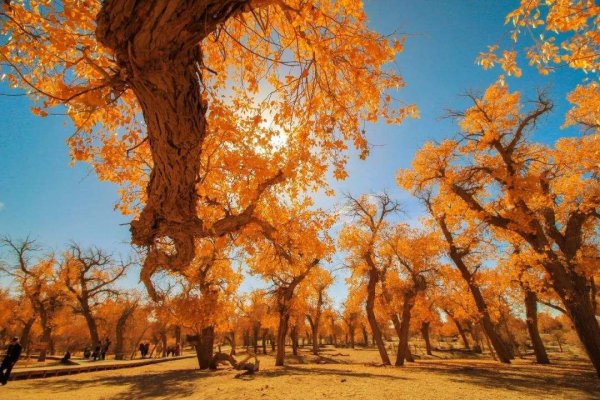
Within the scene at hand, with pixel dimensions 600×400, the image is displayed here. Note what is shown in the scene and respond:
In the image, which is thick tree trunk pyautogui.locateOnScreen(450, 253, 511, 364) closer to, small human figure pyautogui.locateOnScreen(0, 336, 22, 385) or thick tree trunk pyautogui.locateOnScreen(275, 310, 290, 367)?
thick tree trunk pyautogui.locateOnScreen(275, 310, 290, 367)

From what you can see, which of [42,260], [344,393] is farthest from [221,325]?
[42,260]

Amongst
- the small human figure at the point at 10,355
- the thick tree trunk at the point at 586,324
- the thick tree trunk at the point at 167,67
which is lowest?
the small human figure at the point at 10,355

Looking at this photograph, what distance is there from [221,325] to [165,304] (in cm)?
328

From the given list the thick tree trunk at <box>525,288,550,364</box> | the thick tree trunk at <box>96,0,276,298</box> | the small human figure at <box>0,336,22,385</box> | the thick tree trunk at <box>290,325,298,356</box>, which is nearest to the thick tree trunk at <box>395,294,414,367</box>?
the thick tree trunk at <box>525,288,550,364</box>

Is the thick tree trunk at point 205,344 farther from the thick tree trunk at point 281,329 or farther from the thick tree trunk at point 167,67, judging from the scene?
the thick tree trunk at point 167,67

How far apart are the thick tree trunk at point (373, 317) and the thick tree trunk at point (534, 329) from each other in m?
9.55

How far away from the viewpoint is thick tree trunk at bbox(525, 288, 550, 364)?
19.1 m

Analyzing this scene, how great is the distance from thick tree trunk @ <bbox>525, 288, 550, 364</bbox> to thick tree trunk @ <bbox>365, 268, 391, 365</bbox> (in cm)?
955

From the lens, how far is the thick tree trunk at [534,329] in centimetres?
1909

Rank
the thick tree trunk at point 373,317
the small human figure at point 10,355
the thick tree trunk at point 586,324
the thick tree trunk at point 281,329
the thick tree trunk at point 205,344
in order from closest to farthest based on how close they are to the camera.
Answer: the thick tree trunk at point 586,324
the small human figure at point 10,355
the thick tree trunk at point 205,344
the thick tree trunk at point 281,329
the thick tree trunk at point 373,317

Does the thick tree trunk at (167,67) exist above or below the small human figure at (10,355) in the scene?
above

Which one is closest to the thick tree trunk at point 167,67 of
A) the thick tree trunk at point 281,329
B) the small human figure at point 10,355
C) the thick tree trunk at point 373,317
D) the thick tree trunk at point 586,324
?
the small human figure at point 10,355

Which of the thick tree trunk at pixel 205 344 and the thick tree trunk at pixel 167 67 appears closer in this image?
the thick tree trunk at pixel 167 67

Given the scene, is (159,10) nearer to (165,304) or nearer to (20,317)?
→ (165,304)
